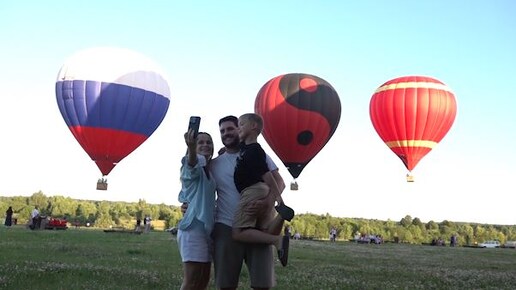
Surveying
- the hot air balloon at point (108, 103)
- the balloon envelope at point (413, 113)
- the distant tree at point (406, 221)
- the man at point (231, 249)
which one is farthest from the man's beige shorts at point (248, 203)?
the distant tree at point (406, 221)

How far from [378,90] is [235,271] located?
111 ft

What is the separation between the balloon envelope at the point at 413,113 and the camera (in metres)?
36.2

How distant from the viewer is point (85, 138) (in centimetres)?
3058

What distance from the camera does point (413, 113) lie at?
3619 centimetres

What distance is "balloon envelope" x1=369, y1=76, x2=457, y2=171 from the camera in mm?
36188

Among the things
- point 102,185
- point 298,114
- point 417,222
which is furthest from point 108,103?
point 417,222

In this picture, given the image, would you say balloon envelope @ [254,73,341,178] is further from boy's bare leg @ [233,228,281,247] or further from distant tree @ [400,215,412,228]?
distant tree @ [400,215,412,228]

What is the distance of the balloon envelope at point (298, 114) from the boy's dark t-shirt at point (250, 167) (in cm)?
2627

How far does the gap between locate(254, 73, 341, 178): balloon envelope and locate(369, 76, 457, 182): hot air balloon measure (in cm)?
505

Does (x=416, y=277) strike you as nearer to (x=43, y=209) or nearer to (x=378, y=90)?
(x=378, y=90)

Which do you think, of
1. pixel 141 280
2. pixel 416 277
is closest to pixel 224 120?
pixel 141 280

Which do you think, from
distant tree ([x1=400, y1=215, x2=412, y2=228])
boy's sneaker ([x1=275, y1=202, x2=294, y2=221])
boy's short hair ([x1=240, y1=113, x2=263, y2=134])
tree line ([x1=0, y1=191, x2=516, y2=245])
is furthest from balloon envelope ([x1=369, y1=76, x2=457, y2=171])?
distant tree ([x1=400, y1=215, x2=412, y2=228])

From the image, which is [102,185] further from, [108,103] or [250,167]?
[250,167]

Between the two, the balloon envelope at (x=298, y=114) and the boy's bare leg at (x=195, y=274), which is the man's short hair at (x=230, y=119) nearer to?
the boy's bare leg at (x=195, y=274)
